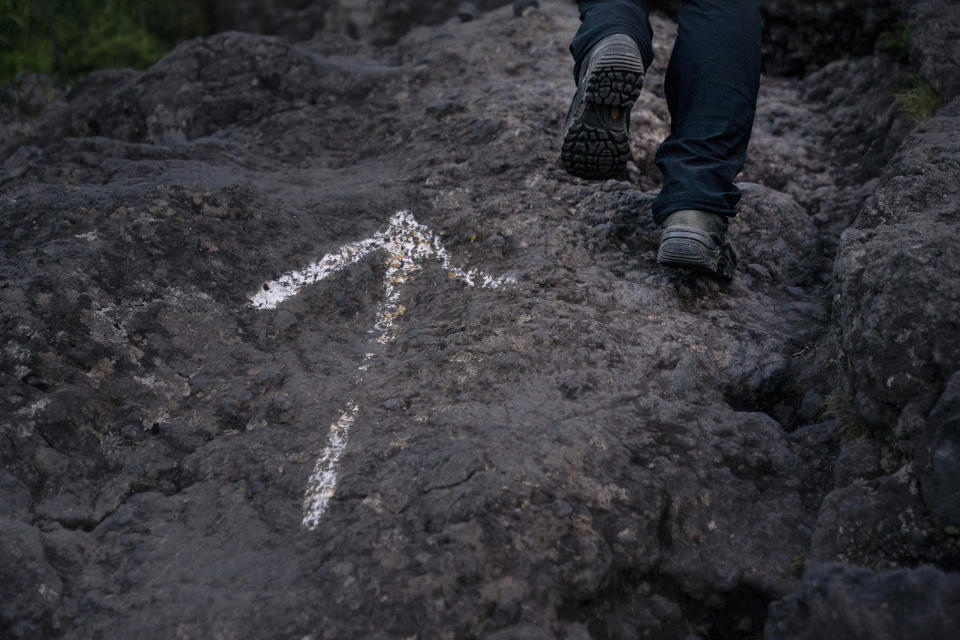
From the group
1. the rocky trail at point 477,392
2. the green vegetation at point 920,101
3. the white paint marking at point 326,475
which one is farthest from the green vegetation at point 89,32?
the green vegetation at point 920,101

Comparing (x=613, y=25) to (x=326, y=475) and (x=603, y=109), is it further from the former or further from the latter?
(x=326, y=475)

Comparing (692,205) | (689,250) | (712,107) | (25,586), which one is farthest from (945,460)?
(25,586)

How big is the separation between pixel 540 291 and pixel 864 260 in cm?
81

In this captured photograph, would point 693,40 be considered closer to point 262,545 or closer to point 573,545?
point 573,545

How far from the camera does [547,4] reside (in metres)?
4.02

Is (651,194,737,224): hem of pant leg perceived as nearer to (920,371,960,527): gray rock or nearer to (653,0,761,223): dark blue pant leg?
(653,0,761,223): dark blue pant leg

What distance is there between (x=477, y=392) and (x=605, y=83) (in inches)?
35.8

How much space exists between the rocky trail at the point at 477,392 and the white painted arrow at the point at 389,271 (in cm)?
1

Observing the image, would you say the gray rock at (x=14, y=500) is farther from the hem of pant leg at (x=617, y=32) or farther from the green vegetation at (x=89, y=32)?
the green vegetation at (x=89, y=32)

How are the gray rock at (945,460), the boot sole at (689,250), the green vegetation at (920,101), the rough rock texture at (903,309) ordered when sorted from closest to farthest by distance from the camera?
the gray rock at (945,460)
the rough rock texture at (903,309)
the boot sole at (689,250)
the green vegetation at (920,101)

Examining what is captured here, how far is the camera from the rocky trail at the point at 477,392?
5.02 feet

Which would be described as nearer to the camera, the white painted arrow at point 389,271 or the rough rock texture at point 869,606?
the rough rock texture at point 869,606

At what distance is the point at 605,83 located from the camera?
2176 mm

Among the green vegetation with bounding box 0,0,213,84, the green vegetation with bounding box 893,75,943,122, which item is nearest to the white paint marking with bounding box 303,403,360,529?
the green vegetation with bounding box 893,75,943,122
